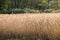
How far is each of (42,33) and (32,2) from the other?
1365cm

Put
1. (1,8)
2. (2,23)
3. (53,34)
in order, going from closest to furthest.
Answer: (53,34), (2,23), (1,8)

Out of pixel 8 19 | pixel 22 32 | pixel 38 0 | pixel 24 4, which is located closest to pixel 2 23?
pixel 8 19

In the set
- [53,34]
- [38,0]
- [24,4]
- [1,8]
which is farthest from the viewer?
Result: [38,0]

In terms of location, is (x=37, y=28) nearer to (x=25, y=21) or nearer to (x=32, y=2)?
Answer: (x=25, y=21)

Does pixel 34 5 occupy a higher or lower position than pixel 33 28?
lower

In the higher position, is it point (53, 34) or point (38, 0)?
point (53, 34)

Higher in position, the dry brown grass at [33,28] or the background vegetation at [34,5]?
the dry brown grass at [33,28]

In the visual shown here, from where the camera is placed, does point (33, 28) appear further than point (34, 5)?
No

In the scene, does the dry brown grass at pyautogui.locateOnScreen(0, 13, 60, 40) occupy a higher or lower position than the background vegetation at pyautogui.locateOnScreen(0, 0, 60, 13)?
higher

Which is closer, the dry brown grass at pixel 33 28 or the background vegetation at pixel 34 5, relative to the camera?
the dry brown grass at pixel 33 28

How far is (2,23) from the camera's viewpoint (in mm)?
4883

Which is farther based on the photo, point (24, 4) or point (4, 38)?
point (24, 4)

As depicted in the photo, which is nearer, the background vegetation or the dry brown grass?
the dry brown grass

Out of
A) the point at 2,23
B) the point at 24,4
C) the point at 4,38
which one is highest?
the point at 2,23
